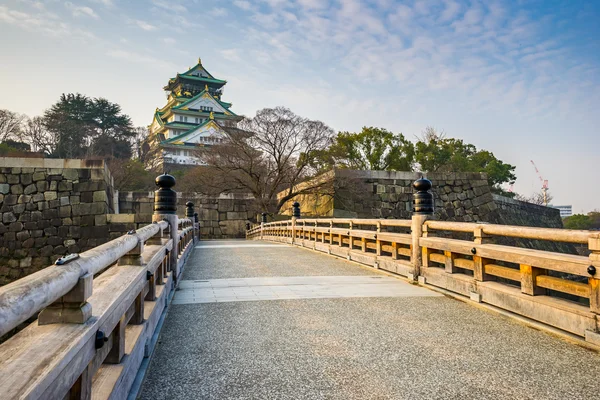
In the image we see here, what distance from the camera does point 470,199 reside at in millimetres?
23422

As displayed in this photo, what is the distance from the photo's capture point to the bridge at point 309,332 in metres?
1.54

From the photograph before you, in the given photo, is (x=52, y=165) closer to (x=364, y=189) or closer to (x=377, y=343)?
(x=364, y=189)

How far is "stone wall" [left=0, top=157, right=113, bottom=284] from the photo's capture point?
1509cm

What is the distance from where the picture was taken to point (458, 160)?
3061 cm

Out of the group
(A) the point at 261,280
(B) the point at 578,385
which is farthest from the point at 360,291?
(B) the point at 578,385

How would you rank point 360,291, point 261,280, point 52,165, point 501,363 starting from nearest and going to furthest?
point 501,363 < point 360,291 < point 261,280 < point 52,165

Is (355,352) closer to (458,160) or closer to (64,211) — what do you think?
(64,211)

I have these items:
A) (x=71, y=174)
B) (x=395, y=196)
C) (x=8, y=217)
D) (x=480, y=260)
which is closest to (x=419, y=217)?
(x=480, y=260)

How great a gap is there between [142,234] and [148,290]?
1.94ft

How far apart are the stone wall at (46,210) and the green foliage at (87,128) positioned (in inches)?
519

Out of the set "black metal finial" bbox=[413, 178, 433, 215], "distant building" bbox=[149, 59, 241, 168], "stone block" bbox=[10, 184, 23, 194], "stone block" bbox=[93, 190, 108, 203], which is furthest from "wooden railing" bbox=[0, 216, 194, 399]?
"distant building" bbox=[149, 59, 241, 168]

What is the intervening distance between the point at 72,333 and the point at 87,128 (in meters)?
34.2

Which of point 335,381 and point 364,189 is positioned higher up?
point 364,189

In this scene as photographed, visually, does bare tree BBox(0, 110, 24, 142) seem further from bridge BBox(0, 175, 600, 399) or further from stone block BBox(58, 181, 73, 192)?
bridge BBox(0, 175, 600, 399)
